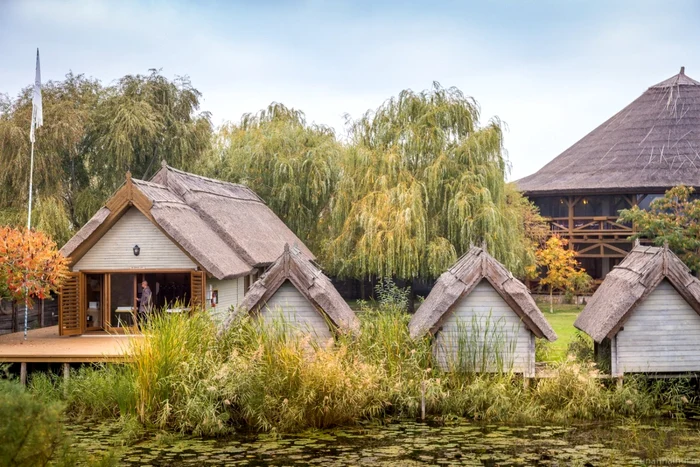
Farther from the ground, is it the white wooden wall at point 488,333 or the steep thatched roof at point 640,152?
the steep thatched roof at point 640,152

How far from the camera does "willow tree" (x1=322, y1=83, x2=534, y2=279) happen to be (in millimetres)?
24594

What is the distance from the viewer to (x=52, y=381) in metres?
15.6

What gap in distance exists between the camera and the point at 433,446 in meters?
12.0

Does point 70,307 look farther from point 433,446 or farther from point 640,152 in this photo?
point 640,152

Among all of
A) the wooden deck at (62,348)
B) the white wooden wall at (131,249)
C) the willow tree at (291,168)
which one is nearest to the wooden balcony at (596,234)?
the willow tree at (291,168)

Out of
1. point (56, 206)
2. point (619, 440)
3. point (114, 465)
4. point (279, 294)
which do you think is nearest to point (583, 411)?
point (619, 440)

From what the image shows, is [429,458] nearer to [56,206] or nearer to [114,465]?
[114,465]

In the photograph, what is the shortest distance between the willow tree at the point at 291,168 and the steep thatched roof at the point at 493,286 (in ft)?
46.8

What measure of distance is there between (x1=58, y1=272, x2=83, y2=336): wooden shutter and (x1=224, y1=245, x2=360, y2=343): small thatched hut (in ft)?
18.5

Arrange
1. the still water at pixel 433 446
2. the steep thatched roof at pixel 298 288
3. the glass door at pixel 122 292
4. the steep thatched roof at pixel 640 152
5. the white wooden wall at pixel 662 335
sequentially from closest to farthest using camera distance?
the still water at pixel 433 446
the white wooden wall at pixel 662 335
the steep thatched roof at pixel 298 288
the glass door at pixel 122 292
the steep thatched roof at pixel 640 152

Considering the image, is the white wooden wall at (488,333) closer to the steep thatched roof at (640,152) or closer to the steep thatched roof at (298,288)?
the steep thatched roof at (298,288)

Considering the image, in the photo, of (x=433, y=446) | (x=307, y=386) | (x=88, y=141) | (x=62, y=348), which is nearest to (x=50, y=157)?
(x=88, y=141)

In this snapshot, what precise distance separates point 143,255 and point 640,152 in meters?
21.3

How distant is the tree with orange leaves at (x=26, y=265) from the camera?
54.7 feet
